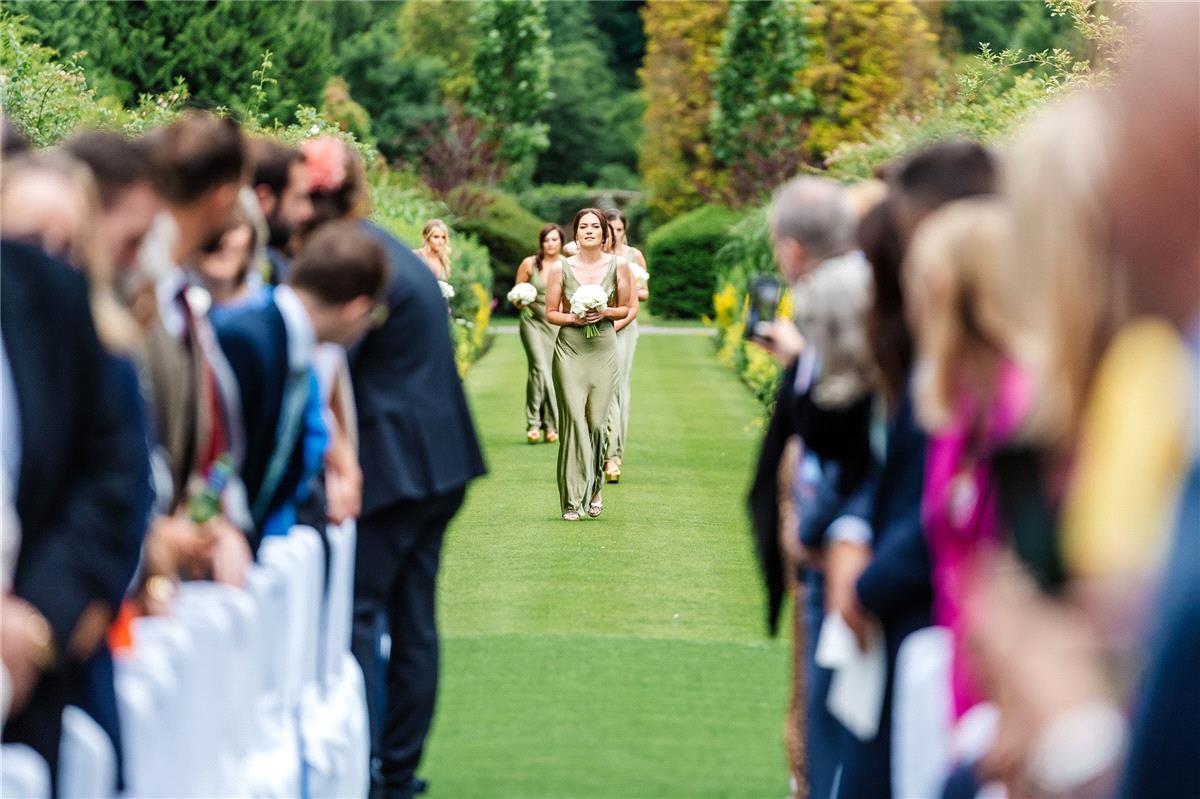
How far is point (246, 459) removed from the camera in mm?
4902

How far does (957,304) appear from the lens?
3.48 m

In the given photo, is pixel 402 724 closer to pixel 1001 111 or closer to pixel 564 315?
pixel 564 315

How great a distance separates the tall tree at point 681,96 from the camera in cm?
5050

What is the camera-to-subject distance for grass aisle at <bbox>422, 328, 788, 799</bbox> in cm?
698

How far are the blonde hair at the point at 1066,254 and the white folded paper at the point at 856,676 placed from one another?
2371 mm

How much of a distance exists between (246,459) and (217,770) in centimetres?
95

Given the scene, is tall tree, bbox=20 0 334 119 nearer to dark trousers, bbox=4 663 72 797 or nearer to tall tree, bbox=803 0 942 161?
tall tree, bbox=803 0 942 161

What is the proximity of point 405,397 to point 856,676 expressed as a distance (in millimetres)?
2309

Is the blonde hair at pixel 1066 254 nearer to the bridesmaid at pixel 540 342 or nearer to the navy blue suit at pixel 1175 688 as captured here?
the navy blue suit at pixel 1175 688

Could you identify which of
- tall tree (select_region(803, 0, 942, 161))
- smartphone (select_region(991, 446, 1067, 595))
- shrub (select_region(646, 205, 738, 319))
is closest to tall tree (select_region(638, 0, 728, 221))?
tall tree (select_region(803, 0, 942, 161))

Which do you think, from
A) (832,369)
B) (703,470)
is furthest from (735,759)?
(703,470)

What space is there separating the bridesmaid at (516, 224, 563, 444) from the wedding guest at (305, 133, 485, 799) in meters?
11.2

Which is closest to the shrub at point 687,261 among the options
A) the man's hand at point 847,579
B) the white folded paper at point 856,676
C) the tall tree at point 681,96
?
the tall tree at point 681,96

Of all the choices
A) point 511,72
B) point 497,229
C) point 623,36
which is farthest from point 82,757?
point 623,36
